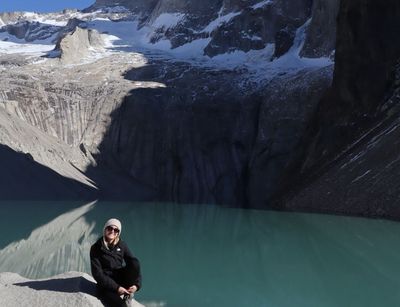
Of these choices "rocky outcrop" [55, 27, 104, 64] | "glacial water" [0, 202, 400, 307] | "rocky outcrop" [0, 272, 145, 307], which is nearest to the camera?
"rocky outcrop" [0, 272, 145, 307]

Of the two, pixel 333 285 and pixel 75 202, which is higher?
pixel 333 285

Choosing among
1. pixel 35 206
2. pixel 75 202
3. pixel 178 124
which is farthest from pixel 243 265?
pixel 178 124

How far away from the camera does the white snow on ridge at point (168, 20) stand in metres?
83.5

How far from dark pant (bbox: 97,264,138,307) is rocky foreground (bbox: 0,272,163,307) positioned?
16 cm

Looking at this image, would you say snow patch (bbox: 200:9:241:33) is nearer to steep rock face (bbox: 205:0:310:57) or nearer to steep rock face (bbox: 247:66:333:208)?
steep rock face (bbox: 205:0:310:57)

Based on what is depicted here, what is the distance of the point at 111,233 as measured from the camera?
720cm

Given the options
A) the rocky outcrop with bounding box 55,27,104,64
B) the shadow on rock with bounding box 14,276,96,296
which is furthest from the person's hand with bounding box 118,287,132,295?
the rocky outcrop with bounding box 55,27,104,64

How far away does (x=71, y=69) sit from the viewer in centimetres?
6538

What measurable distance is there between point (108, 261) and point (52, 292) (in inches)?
51.6

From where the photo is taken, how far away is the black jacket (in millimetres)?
7492

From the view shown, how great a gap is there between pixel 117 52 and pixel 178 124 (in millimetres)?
22881

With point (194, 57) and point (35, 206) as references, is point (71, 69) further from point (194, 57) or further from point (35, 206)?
point (35, 206)

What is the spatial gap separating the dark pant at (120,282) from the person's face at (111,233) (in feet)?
1.72

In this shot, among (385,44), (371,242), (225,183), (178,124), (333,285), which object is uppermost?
(385,44)
